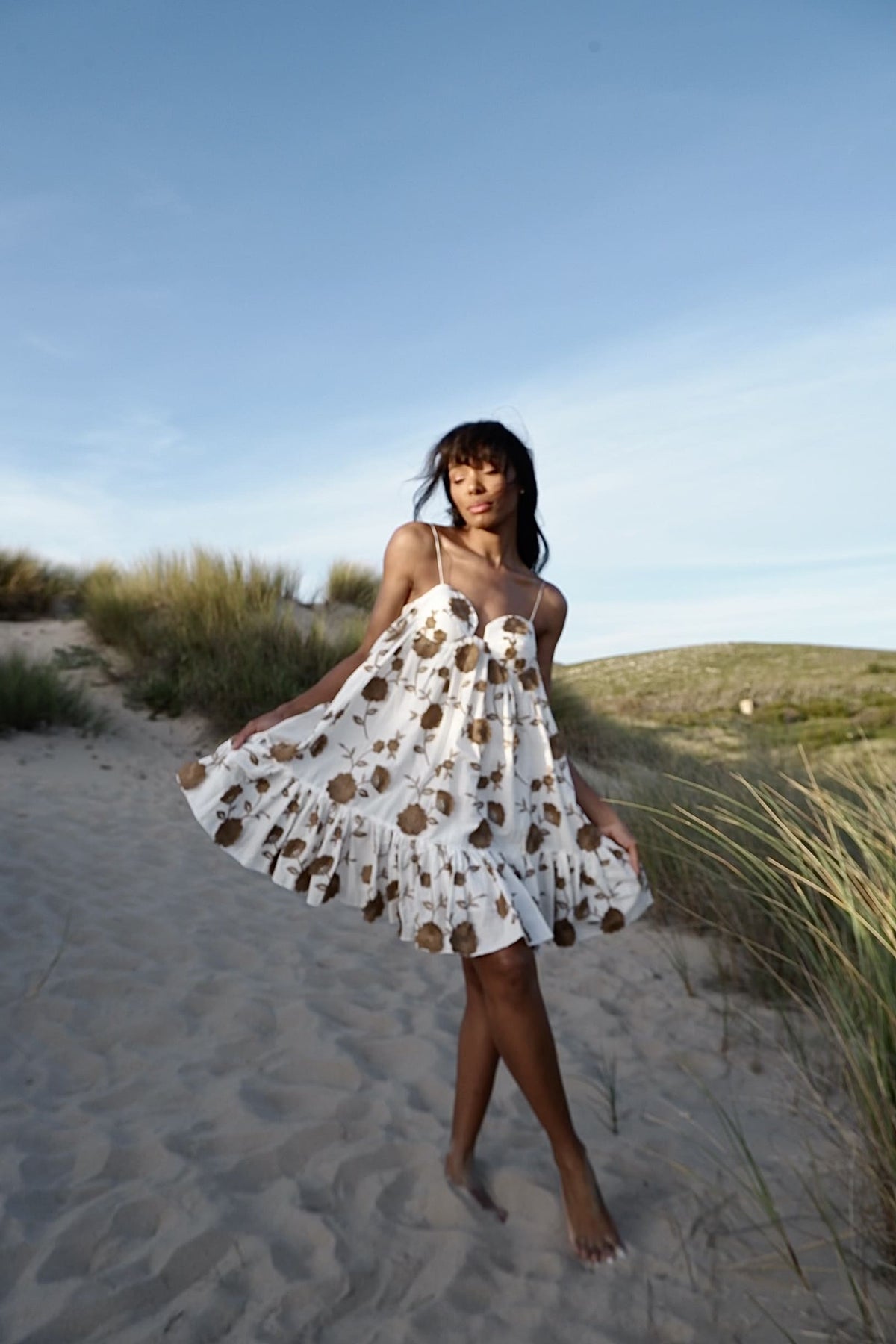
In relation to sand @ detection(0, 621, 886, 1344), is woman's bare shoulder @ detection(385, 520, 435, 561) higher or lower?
higher

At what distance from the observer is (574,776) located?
8.78 ft

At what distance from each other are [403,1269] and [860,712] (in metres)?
12.2

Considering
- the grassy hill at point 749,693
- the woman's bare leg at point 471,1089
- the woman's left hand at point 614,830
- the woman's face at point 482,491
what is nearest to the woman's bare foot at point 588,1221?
the woman's bare leg at point 471,1089

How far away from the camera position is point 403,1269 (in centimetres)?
246

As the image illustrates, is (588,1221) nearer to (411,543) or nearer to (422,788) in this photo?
(422,788)

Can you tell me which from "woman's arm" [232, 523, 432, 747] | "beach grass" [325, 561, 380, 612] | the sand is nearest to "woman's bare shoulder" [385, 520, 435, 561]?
"woman's arm" [232, 523, 432, 747]

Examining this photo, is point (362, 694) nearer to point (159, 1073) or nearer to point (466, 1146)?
point (466, 1146)

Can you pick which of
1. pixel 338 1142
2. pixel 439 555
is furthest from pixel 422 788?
pixel 338 1142

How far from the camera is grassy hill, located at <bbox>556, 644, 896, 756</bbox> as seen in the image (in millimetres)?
10359

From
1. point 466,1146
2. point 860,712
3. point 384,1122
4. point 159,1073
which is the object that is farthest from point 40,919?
point 860,712

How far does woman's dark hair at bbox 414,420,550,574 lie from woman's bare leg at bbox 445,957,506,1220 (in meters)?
1.11

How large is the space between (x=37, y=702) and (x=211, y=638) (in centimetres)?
199

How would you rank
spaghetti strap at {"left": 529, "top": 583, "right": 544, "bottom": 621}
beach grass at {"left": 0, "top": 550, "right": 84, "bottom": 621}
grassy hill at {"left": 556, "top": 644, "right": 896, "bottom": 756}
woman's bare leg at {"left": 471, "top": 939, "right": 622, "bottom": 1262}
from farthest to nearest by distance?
beach grass at {"left": 0, "top": 550, "right": 84, "bottom": 621}
grassy hill at {"left": 556, "top": 644, "right": 896, "bottom": 756}
spaghetti strap at {"left": 529, "top": 583, "right": 544, "bottom": 621}
woman's bare leg at {"left": 471, "top": 939, "right": 622, "bottom": 1262}

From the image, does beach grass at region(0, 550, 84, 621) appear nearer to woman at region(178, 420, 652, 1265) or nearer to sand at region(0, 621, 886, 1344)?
sand at region(0, 621, 886, 1344)
